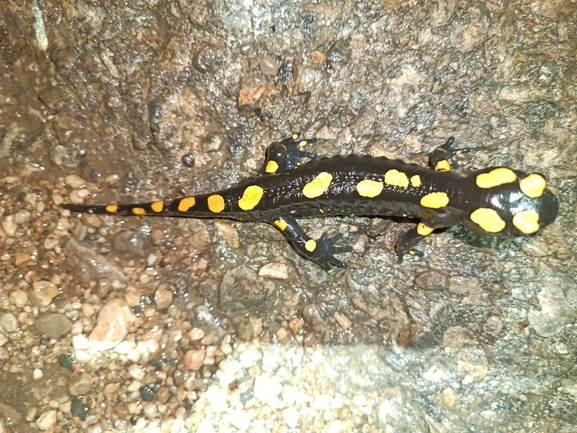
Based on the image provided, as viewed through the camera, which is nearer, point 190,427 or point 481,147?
point 190,427

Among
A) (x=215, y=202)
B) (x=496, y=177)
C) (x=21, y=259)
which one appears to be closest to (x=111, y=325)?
(x=21, y=259)

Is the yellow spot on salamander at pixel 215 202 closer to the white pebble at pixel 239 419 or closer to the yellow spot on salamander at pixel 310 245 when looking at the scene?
the yellow spot on salamander at pixel 310 245

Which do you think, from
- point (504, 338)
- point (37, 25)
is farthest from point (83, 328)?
point (504, 338)

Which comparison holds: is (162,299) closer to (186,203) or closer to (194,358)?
(194,358)

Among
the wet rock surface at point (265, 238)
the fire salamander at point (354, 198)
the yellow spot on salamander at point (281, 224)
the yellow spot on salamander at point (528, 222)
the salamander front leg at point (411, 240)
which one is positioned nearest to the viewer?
the yellow spot on salamander at point (528, 222)

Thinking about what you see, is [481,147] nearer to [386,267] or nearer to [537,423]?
[386,267]

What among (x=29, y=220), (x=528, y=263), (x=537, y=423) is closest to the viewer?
(x=537, y=423)

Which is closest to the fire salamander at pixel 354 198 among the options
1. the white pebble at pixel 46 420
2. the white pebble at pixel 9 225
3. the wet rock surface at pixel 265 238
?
the wet rock surface at pixel 265 238
